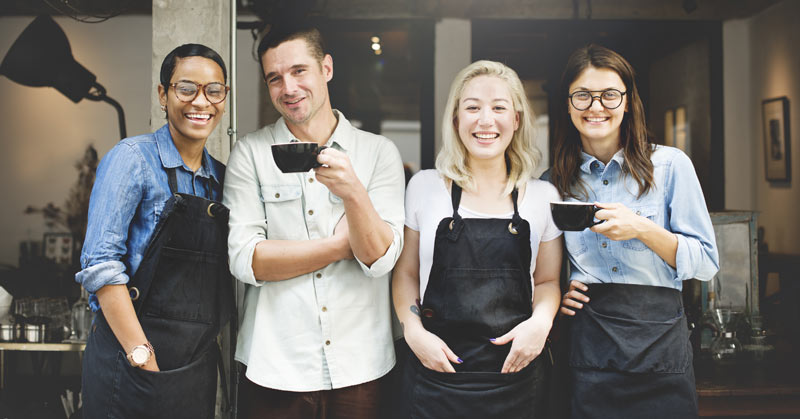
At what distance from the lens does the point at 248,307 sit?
1945 mm

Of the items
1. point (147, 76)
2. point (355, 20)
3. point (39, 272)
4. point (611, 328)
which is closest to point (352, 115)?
point (355, 20)

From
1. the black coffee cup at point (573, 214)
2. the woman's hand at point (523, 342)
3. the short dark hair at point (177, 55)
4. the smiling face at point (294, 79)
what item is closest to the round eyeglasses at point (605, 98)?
the black coffee cup at point (573, 214)

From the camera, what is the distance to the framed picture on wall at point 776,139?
5.34 meters

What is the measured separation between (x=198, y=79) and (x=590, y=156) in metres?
1.36

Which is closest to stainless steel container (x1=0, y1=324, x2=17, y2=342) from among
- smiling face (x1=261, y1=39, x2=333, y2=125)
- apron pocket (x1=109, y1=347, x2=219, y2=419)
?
apron pocket (x1=109, y1=347, x2=219, y2=419)

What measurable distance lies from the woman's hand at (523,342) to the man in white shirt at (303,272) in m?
0.41

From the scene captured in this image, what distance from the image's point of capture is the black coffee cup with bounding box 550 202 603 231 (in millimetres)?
1617

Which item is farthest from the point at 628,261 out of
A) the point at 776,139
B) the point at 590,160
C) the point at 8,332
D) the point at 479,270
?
the point at 776,139

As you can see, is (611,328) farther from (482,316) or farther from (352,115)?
(352,115)

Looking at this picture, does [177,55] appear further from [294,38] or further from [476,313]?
[476,313]

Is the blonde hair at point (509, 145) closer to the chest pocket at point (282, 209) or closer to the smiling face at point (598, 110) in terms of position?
the smiling face at point (598, 110)

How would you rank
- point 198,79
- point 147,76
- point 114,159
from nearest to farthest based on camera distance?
1. point 114,159
2. point 198,79
3. point 147,76

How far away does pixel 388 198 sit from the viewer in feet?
6.20

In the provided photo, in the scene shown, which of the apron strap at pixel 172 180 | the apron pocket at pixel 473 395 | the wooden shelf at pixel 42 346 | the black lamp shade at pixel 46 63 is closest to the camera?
the apron strap at pixel 172 180
